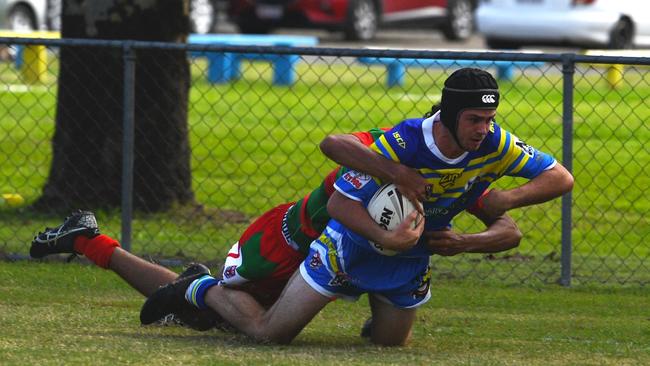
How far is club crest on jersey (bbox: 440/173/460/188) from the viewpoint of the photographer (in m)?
6.06

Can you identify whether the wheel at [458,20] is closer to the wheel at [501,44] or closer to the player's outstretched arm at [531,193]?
the wheel at [501,44]

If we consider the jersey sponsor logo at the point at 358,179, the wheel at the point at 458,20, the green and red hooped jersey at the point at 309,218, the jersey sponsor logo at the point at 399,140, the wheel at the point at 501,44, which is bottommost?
the wheel at the point at 458,20

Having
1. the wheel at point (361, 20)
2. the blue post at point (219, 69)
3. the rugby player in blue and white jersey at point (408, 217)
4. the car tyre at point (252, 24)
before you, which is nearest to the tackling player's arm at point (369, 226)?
the rugby player in blue and white jersey at point (408, 217)

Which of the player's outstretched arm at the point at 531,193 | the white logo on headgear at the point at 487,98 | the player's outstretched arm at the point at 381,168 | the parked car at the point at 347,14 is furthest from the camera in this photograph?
the parked car at the point at 347,14

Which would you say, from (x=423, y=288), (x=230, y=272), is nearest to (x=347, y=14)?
(x=230, y=272)

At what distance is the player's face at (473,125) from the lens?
5836 mm

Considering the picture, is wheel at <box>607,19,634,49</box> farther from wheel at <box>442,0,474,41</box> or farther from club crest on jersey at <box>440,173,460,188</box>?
club crest on jersey at <box>440,173,460,188</box>

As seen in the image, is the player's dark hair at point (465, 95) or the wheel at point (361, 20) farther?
the wheel at point (361, 20)

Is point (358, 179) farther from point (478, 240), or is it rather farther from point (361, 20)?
point (361, 20)

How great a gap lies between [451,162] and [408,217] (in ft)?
0.97

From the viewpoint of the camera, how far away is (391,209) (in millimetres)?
5988

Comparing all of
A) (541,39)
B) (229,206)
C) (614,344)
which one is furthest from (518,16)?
(614,344)

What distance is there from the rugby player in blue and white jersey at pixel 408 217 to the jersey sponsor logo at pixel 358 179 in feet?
0.06

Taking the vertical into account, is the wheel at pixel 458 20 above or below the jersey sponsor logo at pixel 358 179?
below
